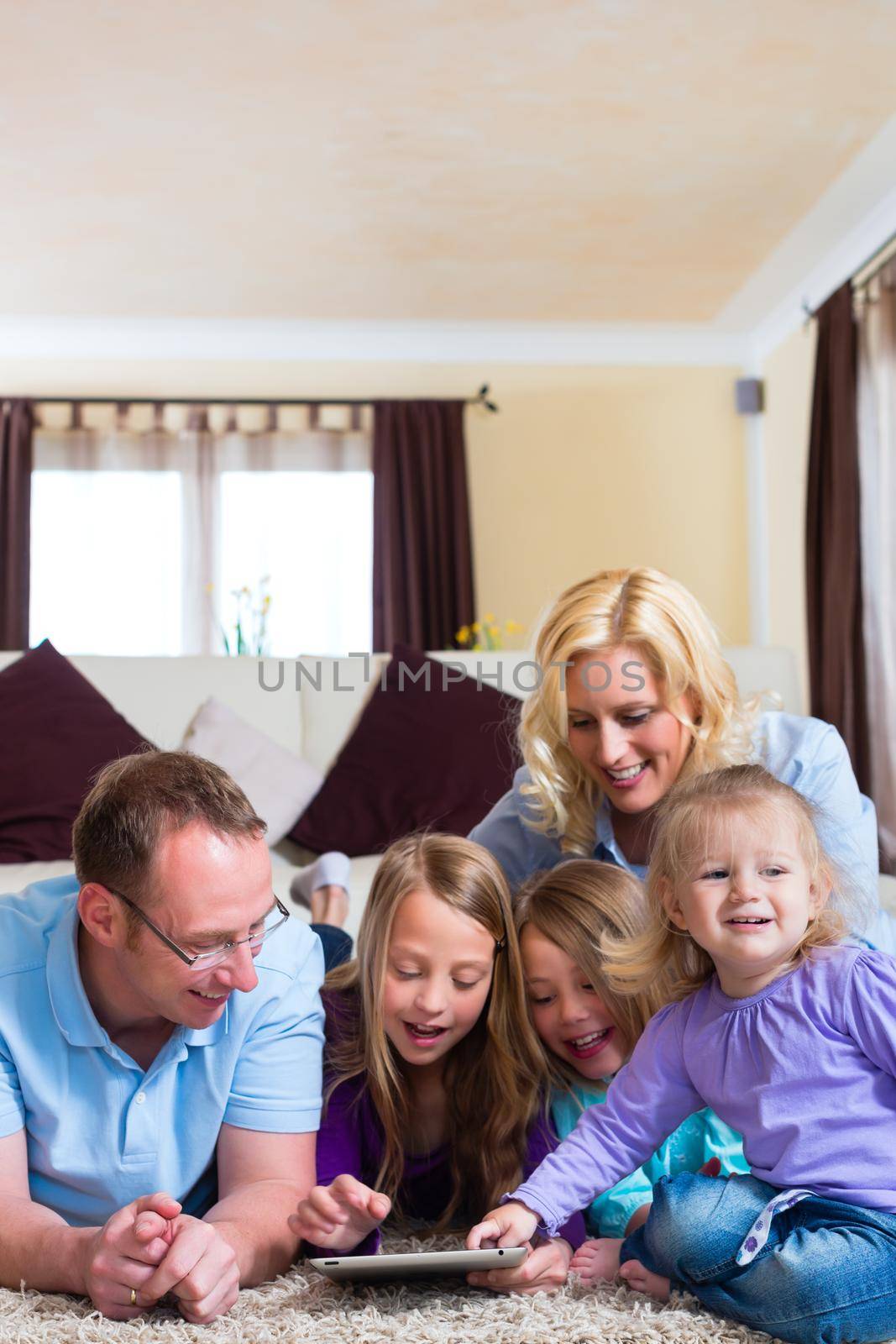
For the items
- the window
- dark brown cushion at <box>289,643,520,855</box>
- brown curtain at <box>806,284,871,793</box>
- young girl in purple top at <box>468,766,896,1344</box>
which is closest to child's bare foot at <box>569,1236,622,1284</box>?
young girl in purple top at <box>468,766,896,1344</box>

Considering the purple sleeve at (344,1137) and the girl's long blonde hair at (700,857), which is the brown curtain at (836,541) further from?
the purple sleeve at (344,1137)

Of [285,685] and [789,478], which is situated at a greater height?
[789,478]

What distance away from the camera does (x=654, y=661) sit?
77.9 inches

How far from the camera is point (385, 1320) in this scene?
122 centimetres

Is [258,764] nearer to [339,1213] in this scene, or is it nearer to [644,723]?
[644,723]

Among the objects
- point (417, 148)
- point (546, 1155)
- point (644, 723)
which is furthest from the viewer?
point (417, 148)

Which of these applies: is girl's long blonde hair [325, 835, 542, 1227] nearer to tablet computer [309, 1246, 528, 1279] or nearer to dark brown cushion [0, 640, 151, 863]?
tablet computer [309, 1246, 528, 1279]

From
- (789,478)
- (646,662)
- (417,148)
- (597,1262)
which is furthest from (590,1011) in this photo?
(789,478)

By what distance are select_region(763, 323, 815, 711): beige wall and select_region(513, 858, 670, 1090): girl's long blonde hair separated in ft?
12.1

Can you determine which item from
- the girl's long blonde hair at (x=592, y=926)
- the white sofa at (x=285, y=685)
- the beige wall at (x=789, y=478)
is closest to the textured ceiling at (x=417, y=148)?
the beige wall at (x=789, y=478)

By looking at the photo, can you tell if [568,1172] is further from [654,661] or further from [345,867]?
[345,867]

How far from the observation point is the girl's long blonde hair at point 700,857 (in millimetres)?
1390

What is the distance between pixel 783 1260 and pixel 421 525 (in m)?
4.95

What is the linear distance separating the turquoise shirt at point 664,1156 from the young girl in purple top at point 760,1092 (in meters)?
0.17
